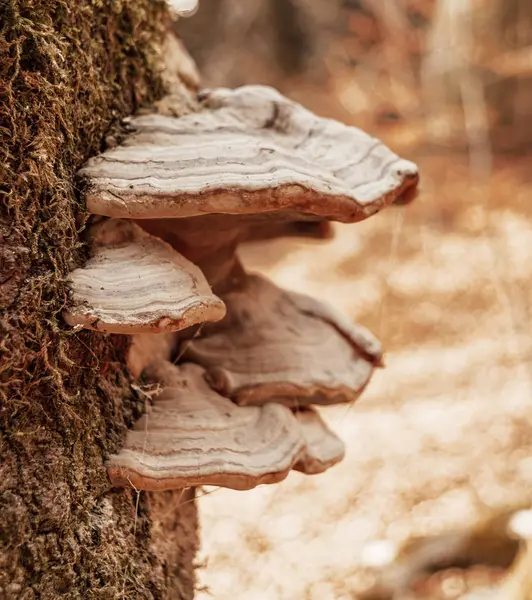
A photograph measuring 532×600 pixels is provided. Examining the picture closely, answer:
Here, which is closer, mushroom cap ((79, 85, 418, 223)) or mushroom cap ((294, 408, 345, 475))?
mushroom cap ((79, 85, 418, 223))

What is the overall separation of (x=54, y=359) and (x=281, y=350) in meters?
0.62

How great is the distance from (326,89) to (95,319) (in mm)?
8499

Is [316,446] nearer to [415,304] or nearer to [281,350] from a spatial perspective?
[281,350]

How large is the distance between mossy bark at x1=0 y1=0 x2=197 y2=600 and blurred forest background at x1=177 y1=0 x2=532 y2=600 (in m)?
0.43

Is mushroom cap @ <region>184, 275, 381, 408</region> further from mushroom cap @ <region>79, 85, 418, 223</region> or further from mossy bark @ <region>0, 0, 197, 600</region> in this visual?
mushroom cap @ <region>79, 85, 418, 223</region>

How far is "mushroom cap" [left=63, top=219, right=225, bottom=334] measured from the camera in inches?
45.0

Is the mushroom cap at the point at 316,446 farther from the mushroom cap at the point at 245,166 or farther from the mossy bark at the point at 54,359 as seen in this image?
the mushroom cap at the point at 245,166

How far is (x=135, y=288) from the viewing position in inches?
47.1

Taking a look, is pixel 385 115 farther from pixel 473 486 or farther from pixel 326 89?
pixel 473 486

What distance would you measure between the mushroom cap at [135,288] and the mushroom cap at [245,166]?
0.29 feet

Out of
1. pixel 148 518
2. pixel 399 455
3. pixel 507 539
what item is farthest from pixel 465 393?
pixel 148 518

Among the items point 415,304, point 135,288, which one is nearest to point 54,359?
point 135,288

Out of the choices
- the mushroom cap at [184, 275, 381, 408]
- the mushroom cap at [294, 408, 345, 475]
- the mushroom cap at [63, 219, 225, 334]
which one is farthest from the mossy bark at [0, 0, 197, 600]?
the mushroom cap at [294, 408, 345, 475]

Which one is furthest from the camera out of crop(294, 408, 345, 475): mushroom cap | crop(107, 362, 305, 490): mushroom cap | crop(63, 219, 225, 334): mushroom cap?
crop(294, 408, 345, 475): mushroom cap
